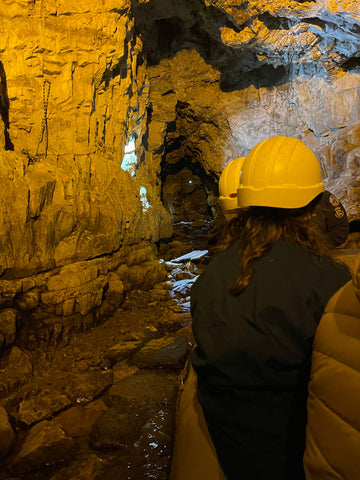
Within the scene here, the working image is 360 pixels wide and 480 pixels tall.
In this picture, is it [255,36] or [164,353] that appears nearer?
[164,353]

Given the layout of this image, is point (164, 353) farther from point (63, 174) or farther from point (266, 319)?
point (266, 319)

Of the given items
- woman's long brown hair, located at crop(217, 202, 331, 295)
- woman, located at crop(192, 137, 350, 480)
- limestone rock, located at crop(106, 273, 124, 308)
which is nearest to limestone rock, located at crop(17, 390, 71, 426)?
limestone rock, located at crop(106, 273, 124, 308)

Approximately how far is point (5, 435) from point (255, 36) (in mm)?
10801

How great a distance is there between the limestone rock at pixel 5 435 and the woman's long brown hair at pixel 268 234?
2861 millimetres

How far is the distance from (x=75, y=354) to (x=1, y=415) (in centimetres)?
151

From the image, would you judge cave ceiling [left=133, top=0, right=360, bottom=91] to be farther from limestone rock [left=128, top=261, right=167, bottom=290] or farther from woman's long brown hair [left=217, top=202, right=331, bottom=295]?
woman's long brown hair [left=217, top=202, right=331, bottom=295]

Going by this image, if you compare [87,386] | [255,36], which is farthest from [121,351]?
[255,36]

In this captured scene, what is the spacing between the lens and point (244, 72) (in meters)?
11.2

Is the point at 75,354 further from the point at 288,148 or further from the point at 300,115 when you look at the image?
the point at 300,115

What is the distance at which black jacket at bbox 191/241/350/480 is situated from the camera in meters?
0.95

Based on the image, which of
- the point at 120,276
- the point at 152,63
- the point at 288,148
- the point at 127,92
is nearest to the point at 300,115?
the point at 152,63

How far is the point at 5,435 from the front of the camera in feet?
9.21

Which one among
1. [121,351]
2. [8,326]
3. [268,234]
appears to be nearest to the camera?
[268,234]

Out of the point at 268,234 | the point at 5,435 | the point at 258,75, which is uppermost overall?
the point at 258,75
